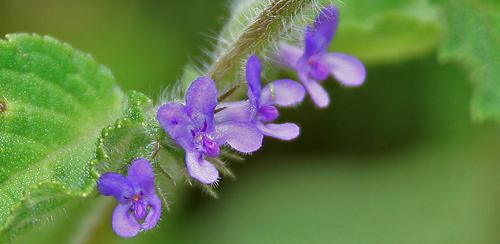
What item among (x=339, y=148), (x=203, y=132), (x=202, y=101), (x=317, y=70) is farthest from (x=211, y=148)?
(x=339, y=148)

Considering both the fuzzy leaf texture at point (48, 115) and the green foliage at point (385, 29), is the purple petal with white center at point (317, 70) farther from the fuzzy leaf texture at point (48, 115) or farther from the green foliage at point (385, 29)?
the green foliage at point (385, 29)

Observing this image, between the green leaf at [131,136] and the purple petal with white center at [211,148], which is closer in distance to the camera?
the purple petal with white center at [211,148]

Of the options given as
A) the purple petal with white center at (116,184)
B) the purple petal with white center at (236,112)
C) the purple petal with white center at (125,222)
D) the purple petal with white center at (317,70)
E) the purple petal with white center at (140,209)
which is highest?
the purple petal with white center at (317,70)

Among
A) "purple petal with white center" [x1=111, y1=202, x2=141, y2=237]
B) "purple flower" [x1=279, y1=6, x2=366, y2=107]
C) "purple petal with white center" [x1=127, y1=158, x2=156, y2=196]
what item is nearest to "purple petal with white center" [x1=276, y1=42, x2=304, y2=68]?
"purple flower" [x1=279, y1=6, x2=366, y2=107]

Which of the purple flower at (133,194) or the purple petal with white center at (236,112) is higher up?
the purple petal with white center at (236,112)

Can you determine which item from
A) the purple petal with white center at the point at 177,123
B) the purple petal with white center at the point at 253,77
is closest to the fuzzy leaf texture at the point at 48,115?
the purple petal with white center at the point at 177,123

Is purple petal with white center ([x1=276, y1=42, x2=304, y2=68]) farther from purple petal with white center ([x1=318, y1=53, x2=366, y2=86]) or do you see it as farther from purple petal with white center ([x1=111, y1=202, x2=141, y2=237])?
purple petal with white center ([x1=111, y1=202, x2=141, y2=237])

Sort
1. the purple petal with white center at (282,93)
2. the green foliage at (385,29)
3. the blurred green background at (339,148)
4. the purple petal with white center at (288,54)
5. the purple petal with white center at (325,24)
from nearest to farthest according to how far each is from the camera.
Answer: the purple petal with white center at (282,93) → the purple petal with white center at (325,24) → the purple petal with white center at (288,54) → the green foliage at (385,29) → the blurred green background at (339,148)
